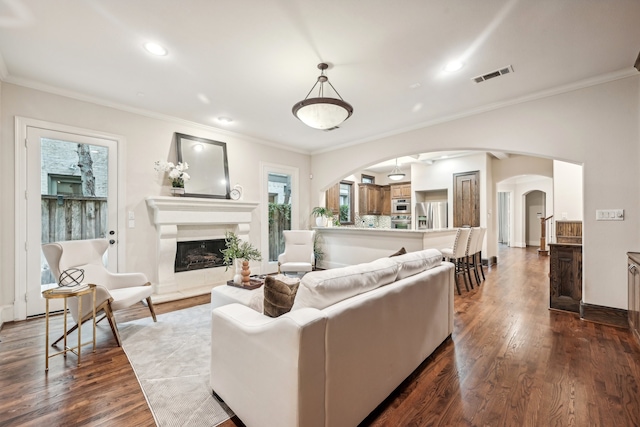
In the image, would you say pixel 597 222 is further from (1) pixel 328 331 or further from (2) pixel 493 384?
(1) pixel 328 331

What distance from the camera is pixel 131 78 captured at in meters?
3.23

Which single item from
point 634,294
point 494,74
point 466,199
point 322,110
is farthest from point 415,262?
point 466,199

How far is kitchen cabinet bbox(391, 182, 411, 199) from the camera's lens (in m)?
8.62

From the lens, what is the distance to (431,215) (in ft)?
26.1

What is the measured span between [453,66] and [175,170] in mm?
4010

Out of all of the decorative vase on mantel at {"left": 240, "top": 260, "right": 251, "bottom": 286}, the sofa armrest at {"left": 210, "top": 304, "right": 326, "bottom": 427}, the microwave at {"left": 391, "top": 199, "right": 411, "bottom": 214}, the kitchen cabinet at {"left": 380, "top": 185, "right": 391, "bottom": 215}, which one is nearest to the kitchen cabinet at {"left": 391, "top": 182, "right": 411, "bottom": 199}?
the microwave at {"left": 391, "top": 199, "right": 411, "bottom": 214}

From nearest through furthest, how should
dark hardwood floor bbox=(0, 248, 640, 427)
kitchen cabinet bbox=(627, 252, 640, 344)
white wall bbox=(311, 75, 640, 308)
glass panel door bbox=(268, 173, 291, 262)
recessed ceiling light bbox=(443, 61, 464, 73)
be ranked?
dark hardwood floor bbox=(0, 248, 640, 427) → kitchen cabinet bbox=(627, 252, 640, 344) → recessed ceiling light bbox=(443, 61, 464, 73) → white wall bbox=(311, 75, 640, 308) → glass panel door bbox=(268, 173, 291, 262)

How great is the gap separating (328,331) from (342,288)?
0.98ft

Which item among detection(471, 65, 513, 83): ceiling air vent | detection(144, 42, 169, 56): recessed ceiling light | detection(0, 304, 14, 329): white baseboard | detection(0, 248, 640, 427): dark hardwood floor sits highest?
detection(144, 42, 169, 56): recessed ceiling light

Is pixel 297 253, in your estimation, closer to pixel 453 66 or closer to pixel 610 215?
pixel 453 66

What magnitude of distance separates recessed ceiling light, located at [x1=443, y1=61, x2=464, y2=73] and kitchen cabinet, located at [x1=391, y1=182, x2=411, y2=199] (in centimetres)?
578

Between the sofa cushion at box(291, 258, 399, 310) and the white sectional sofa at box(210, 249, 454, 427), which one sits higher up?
the sofa cushion at box(291, 258, 399, 310)

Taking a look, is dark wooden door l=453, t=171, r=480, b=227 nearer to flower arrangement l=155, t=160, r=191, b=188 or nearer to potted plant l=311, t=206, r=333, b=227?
potted plant l=311, t=206, r=333, b=227

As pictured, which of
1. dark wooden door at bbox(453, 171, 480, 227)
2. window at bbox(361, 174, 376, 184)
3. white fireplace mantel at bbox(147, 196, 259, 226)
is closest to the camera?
white fireplace mantel at bbox(147, 196, 259, 226)
